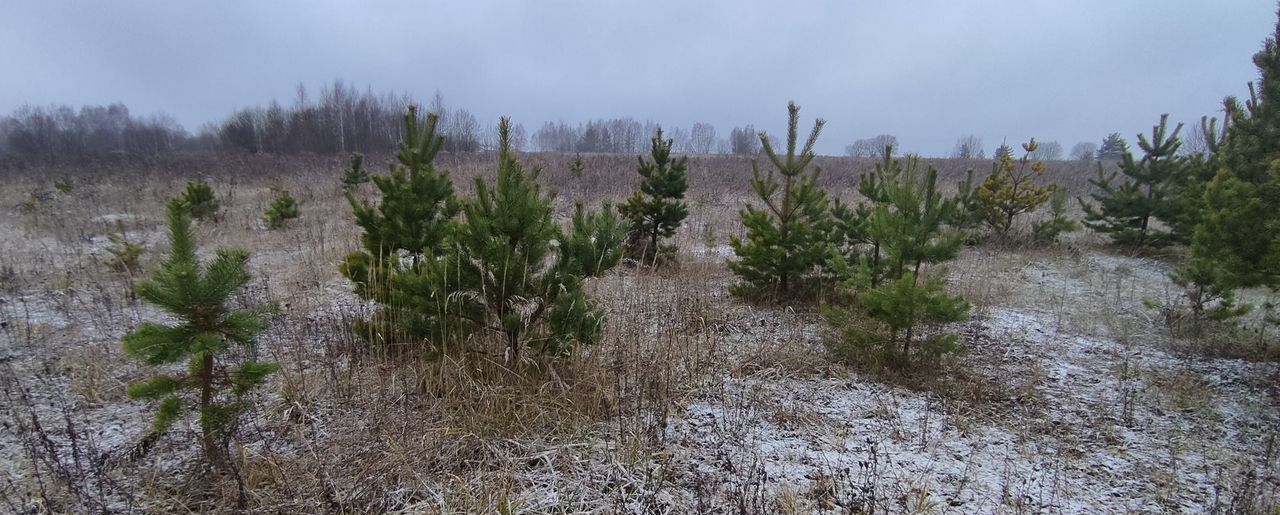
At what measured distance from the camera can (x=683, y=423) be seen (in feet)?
10.9

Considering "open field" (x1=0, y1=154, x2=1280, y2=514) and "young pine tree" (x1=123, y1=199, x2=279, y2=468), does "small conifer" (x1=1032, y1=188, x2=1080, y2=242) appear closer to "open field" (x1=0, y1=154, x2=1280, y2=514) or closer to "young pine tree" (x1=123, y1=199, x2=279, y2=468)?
"open field" (x1=0, y1=154, x2=1280, y2=514)

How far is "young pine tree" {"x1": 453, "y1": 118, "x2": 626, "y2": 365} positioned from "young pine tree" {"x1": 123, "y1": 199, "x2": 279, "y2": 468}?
1.13 m

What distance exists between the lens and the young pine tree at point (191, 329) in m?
2.12

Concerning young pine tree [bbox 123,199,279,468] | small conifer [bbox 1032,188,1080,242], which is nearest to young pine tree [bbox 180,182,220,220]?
young pine tree [bbox 123,199,279,468]

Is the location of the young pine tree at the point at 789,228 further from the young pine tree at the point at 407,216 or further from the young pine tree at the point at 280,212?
the young pine tree at the point at 280,212

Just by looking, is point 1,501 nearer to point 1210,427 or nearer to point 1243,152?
point 1210,427

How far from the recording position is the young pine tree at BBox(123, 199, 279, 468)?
83.4 inches

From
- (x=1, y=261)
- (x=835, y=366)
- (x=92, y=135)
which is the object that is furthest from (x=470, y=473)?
(x=92, y=135)

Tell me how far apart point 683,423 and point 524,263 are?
1.39 metres

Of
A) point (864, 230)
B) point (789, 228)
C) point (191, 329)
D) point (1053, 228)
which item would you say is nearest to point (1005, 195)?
point (1053, 228)

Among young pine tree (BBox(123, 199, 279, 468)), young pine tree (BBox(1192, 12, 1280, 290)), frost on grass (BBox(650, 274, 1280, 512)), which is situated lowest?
frost on grass (BBox(650, 274, 1280, 512))

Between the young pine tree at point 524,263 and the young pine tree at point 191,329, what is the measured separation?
1.13 metres

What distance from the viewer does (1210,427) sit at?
11.4 ft

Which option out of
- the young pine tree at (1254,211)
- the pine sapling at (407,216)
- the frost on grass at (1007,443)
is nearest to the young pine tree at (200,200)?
the pine sapling at (407,216)
